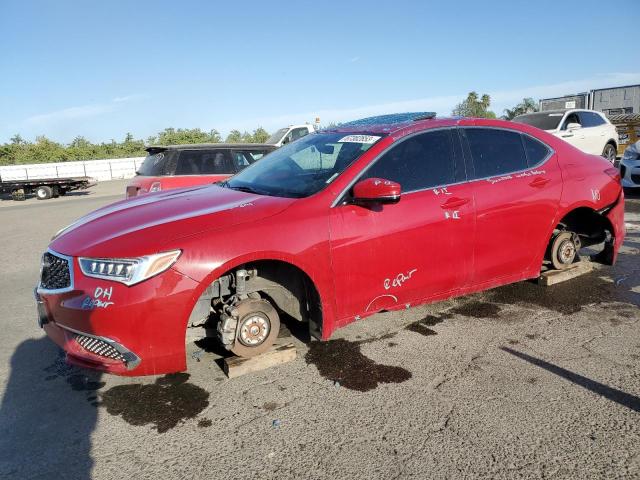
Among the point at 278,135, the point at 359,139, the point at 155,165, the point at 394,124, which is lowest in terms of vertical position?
the point at 155,165

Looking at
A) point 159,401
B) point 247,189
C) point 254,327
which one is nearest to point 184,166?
point 247,189

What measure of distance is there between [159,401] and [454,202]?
8.21 feet

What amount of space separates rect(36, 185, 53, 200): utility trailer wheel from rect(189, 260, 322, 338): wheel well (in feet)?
66.1

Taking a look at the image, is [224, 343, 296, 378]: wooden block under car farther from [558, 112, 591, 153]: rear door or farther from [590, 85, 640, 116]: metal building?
[590, 85, 640, 116]: metal building

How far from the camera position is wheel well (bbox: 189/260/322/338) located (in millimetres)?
3090

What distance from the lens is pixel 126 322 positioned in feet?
8.72

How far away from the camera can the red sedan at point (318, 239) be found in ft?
8.95

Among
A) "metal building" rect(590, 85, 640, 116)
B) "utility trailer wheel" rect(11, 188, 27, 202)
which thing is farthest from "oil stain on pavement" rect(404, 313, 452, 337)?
"metal building" rect(590, 85, 640, 116)

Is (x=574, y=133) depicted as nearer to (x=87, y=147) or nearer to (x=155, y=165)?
(x=155, y=165)

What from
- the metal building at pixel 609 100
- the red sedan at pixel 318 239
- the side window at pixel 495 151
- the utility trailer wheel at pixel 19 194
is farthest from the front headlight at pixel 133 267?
the metal building at pixel 609 100

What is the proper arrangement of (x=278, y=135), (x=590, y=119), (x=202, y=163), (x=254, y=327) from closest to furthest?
(x=254, y=327), (x=202, y=163), (x=590, y=119), (x=278, y=135)

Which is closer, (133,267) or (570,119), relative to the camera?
(133,267)

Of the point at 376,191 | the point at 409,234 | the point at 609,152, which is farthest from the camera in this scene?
the point at 609,152

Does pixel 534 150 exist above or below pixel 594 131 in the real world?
below
